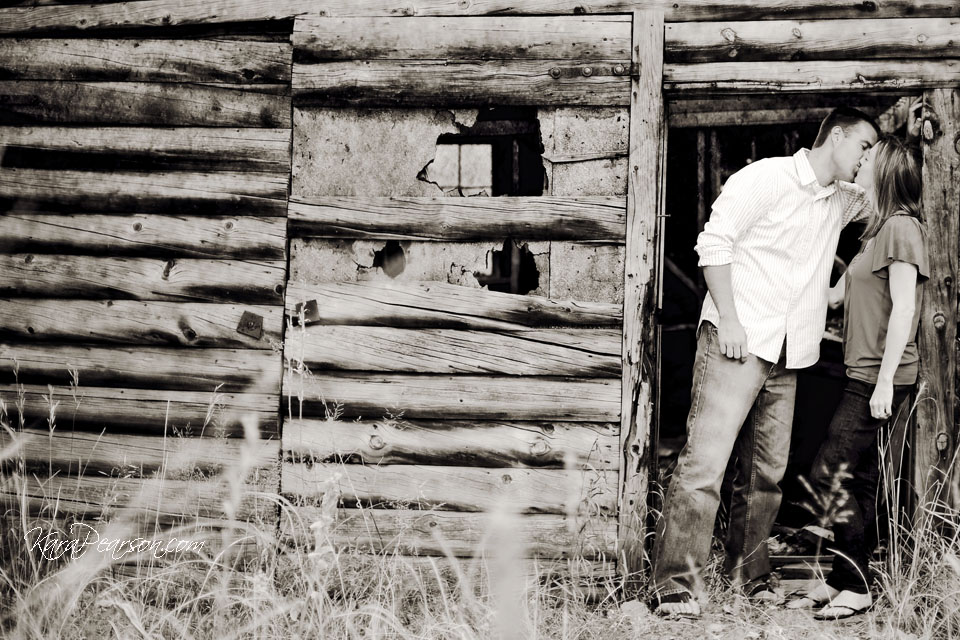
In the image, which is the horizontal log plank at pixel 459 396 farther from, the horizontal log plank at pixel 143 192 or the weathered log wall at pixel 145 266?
the horizontal log plank at pixel 143 192

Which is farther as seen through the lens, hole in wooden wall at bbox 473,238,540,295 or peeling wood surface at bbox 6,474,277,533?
hole in wooden wall at bbox 473,238,540,295

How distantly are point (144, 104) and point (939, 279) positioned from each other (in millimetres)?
3721

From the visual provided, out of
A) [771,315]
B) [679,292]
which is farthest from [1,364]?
[679,292]

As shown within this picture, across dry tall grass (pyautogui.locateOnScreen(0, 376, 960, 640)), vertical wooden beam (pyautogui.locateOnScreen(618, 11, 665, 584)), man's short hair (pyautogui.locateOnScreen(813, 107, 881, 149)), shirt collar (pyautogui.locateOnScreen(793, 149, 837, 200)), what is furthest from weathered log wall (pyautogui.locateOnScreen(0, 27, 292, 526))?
man's short hair (pyautogui.locateOnScreen(813, 107, 881, 149))

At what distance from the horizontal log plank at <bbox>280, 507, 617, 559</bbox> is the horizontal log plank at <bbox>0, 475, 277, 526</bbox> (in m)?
0.20

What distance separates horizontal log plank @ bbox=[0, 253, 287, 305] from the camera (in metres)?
3.77

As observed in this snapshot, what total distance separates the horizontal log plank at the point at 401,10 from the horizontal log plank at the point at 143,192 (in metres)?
0.71

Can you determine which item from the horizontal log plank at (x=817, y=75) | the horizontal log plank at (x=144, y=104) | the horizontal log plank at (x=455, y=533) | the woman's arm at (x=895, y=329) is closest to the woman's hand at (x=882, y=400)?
the woman's arm at (x=895, y=329)

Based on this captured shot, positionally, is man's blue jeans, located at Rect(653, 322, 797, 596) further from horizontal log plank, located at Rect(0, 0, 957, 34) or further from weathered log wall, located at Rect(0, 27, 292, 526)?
weathered log wall, located at Rect(0, 27, 292, 526)

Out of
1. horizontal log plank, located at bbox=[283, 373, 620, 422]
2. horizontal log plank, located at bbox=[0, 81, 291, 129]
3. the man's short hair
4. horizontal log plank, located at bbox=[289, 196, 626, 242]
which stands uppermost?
horizontal log plank, located at bbox=[0, 81, 291, 129]

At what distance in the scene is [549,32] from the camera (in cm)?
362

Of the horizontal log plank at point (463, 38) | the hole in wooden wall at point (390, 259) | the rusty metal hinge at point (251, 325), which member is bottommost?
the rusty metal hinge at point (251, 325)

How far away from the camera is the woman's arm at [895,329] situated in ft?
10.5

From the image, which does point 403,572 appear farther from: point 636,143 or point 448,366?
point 636,143
